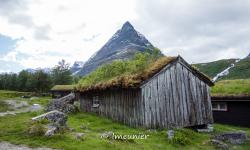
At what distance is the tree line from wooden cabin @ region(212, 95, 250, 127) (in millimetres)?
68711

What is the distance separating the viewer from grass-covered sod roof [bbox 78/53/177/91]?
779 inches

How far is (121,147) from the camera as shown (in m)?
13.9

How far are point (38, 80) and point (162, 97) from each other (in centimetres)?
7396

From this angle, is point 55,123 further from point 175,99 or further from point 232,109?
point 232,109

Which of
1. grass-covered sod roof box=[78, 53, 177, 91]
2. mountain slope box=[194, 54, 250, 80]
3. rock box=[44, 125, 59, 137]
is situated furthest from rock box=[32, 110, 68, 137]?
mountain slope box=[194, 54, 250, 80]

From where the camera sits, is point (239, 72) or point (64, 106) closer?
point (64, 106)

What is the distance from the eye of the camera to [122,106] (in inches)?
863

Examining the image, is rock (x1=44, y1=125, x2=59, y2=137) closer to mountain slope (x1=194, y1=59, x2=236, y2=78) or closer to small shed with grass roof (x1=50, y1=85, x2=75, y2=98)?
small shed with grass roof (x1=50, y1=85, x2=75, y2=98)

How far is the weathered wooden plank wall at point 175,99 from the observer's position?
19766mm

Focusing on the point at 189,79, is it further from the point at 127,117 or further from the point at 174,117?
the point at 127,117

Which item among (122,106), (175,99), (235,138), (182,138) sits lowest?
(235,138)

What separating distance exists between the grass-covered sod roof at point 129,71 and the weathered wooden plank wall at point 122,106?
0.80 metres

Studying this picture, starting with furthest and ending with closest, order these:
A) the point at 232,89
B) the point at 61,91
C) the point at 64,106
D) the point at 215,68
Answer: the point at 215,68, the point at 61,91, the point at 64,106, the point at 232,89

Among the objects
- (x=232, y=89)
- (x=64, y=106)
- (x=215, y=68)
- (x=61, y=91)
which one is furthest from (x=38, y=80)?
(x=232, y=89)
